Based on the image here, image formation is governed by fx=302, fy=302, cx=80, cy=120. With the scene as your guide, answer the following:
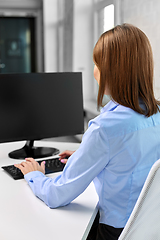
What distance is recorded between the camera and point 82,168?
3.04 feet

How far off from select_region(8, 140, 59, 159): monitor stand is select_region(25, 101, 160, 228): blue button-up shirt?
23.7 inches

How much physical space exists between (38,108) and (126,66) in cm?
76

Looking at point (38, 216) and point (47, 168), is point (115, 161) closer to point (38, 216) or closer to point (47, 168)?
point (38, 216)

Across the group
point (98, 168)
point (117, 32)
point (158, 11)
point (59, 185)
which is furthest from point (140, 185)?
point (158, 11)

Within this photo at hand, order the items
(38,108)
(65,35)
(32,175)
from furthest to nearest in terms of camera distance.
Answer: (65,35) → (38,108) → (32,175)

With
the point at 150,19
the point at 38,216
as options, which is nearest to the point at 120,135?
the point at 38,216

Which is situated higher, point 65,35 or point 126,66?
point 65,35

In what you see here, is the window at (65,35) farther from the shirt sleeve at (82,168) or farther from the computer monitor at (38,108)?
the shirt sleeve at (82,168)

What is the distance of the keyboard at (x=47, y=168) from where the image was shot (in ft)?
4.20

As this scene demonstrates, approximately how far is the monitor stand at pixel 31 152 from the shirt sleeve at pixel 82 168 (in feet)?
1.84

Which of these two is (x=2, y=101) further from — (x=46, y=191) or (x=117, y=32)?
(x=117, y=32)

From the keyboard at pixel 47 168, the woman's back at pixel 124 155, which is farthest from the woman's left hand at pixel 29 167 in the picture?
the woman's back at pixel 124 155

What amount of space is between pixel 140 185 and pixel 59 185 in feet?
0.84

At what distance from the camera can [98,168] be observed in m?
0.92
